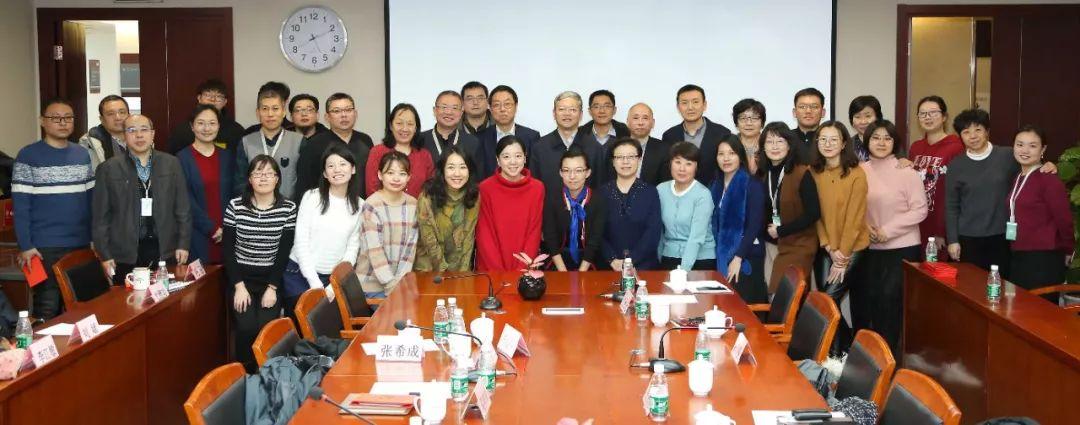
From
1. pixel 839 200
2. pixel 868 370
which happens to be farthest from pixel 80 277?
pixel 839 200

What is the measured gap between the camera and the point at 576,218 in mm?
5418

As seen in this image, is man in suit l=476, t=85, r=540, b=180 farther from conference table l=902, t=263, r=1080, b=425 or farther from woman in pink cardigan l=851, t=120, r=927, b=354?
conference table l=902, t=263, r=1080, b=425

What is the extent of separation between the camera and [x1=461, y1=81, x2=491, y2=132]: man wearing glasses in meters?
6.36

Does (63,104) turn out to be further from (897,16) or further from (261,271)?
(897,16)

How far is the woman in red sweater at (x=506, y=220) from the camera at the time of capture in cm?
532

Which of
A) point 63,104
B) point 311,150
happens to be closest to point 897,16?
point 311,150

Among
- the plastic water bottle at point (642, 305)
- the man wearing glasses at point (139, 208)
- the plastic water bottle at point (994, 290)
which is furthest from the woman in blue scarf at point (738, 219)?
the man wearing glasses at point (139, 208)

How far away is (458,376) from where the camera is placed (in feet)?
8.77

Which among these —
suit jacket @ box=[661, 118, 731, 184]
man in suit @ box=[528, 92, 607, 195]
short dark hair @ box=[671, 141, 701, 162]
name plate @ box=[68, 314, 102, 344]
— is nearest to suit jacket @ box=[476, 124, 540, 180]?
man in suit @ box=[528, 92, 607, 195]

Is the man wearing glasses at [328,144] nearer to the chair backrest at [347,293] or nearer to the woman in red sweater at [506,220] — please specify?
the woman in red sweater at [506,220]

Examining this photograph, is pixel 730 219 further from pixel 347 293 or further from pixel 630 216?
pixel 347 293

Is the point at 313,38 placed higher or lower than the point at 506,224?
higher

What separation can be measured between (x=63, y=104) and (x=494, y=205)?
2.38m

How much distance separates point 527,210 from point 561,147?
845 mm
